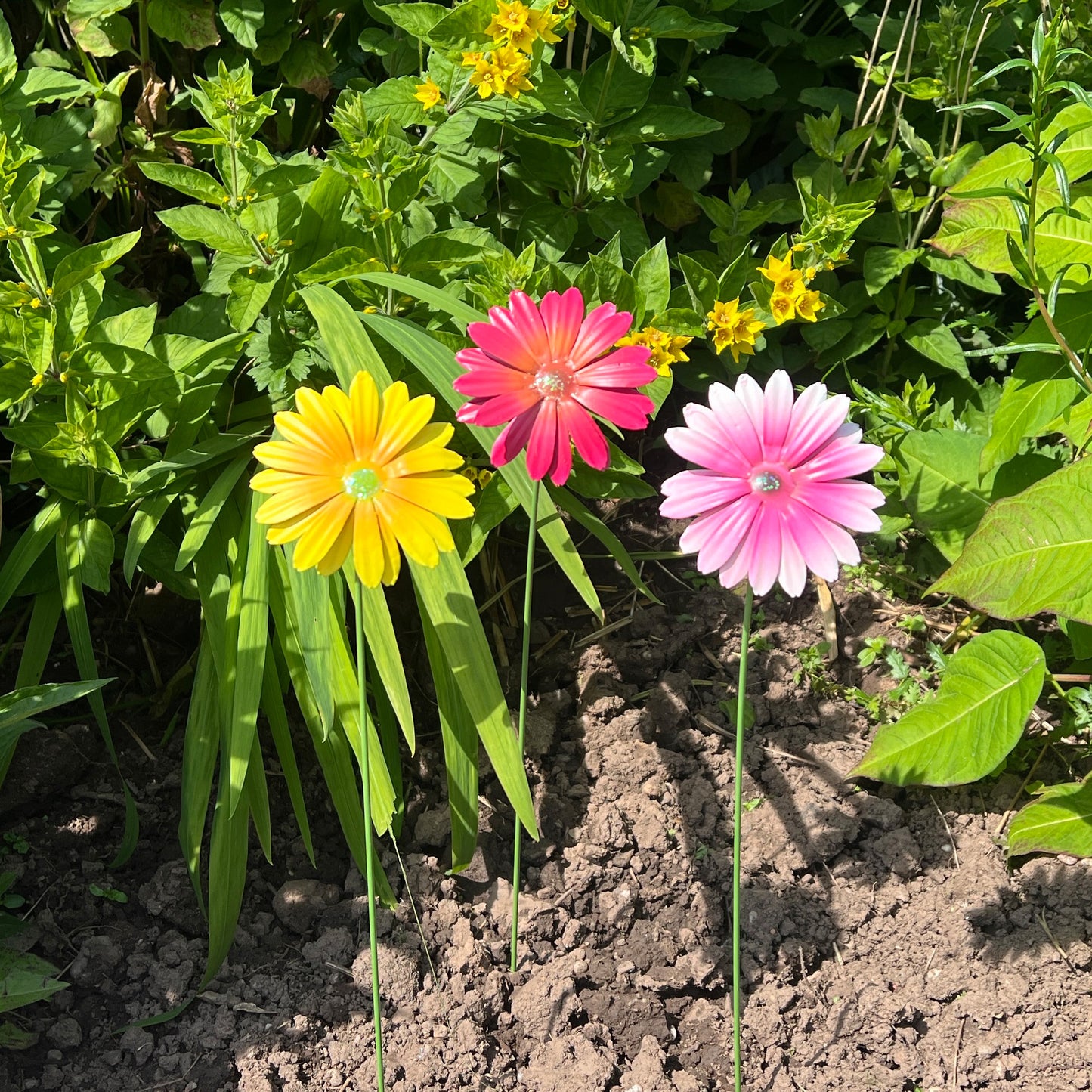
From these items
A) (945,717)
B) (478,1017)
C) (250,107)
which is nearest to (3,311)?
(250,107)

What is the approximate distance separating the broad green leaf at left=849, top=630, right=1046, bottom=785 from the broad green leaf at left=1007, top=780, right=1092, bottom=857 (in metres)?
0.08

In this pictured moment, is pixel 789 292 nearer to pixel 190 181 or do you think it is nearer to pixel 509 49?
pixel 509 49

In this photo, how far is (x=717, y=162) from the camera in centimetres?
227

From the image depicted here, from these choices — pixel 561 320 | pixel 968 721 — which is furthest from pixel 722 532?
pixel 968 721

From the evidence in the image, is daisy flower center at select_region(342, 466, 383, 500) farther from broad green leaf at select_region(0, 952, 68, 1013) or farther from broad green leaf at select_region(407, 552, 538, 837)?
broad green leaf at select_region(0, 952, 68, 1013)

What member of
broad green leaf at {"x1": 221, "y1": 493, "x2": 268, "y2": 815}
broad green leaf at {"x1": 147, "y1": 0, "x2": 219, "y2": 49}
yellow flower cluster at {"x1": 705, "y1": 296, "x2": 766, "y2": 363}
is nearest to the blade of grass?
broad green leaf at {"x1": 221, "y1": 493, "x2": 268, "y2": 815}

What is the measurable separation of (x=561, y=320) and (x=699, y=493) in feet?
0.82

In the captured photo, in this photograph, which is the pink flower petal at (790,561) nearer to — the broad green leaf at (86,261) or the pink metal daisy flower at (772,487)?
the pink metal daisy flower at (772,487)

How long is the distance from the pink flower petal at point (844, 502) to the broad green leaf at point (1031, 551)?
47 centimetres

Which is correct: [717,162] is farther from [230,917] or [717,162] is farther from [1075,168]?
[230,917]

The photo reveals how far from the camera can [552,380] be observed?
111 cm

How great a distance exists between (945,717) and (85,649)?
1.22 m

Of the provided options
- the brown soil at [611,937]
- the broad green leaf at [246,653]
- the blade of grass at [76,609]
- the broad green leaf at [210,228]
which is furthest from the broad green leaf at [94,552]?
the broad green leaf at [210,228]

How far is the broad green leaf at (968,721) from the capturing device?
1.43 meters
